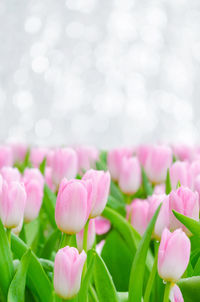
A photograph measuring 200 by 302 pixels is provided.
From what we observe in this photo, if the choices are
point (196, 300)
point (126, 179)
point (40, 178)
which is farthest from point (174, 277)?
point (126, 179)

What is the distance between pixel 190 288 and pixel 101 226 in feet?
0.86

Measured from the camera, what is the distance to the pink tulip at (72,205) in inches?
16.2

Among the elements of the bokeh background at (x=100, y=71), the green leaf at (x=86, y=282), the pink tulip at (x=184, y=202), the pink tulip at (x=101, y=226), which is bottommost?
the pink tulip at (x=101, y=226)

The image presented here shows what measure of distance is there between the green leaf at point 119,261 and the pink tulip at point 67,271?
179 millimetres

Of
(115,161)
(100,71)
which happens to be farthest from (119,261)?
(100,71)

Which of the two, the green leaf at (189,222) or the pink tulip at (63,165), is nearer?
the green leaf at (189,222)

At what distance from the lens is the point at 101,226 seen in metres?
0.65

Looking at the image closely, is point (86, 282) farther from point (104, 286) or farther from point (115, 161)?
point (115, 161)

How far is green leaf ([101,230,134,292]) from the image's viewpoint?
0.54m

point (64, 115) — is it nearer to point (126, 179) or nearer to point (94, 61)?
point (94, 61)

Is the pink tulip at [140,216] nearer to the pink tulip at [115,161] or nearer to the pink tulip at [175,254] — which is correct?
the pink tulip at [175,254]

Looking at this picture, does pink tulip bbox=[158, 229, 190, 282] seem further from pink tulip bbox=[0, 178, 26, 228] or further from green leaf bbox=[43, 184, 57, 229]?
green leaf bbox=[43, 184, 57, 229]

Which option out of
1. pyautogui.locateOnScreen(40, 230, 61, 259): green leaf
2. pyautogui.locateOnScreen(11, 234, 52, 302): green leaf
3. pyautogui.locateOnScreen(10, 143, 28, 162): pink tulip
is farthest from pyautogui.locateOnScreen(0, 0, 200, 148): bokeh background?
pyautogui.locateOnScreen(11, 234, 52, 302): green leaf

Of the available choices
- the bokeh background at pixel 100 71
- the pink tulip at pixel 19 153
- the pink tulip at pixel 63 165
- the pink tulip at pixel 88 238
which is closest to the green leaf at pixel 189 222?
the pink tulip at pixel 88 238
